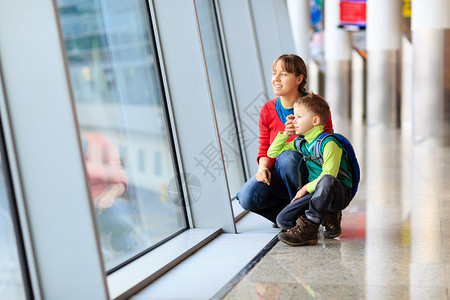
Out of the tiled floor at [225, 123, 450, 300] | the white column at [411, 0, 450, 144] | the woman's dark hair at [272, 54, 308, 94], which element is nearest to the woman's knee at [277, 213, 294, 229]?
the tiled floor at [225, 123, 450, 300]

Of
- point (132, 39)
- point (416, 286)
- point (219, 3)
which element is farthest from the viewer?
point (219, 3)

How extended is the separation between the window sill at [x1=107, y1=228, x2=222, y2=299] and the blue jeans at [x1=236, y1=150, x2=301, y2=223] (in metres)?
0.33

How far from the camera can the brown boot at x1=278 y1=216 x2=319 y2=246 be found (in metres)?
3.24

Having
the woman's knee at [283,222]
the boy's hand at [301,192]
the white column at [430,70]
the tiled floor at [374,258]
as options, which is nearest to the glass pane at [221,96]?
the tiled floor at [374,258]

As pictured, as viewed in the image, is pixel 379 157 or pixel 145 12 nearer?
pixel 145 12

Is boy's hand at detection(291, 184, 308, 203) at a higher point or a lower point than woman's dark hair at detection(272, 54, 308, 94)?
lower

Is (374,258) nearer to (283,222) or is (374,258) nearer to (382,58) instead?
(283,222)

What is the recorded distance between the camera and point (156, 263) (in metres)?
2.96

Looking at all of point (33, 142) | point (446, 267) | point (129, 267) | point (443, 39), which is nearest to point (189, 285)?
point (129, 267)

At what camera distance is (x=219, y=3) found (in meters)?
5.37

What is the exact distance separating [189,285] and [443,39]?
8170 millimetres

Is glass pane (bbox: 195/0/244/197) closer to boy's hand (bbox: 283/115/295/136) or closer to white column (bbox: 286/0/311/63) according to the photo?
boy's hand (bbox: 283/115/295/136)

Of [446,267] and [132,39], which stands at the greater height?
[132,39]

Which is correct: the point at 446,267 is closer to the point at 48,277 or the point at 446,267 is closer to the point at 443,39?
the point at 48,277
